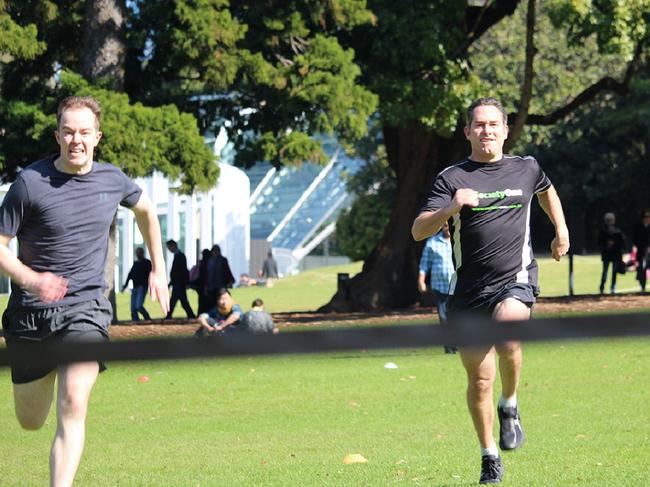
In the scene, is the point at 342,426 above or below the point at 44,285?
below

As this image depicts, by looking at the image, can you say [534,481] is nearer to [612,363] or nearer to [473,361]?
[473,361]

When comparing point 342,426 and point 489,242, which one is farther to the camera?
point 342,426

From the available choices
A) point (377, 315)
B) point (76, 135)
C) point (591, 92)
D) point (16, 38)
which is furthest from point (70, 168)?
point (591, 92)

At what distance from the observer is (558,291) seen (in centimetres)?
4056

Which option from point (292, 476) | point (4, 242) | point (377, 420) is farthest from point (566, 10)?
point (4, 242)

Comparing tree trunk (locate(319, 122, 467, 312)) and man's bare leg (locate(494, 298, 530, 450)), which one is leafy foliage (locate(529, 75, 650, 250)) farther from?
man's bare leg (locate(494, 298, 530, 450))

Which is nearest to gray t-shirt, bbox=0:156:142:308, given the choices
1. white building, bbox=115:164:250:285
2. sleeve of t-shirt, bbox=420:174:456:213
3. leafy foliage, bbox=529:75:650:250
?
sleeve of t-shirt, bbox=420:174:456:213

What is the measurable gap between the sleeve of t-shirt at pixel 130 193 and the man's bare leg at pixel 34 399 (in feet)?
3.18

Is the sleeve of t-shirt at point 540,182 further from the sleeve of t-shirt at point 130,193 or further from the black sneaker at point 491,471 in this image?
the sleeve of t-shirt at point 130,193

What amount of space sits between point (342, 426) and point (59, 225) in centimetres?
495

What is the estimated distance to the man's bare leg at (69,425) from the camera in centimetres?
575

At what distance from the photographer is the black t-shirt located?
6863 millimetres

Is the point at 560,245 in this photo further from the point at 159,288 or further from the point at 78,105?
the point at 78,105

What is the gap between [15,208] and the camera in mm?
5984
